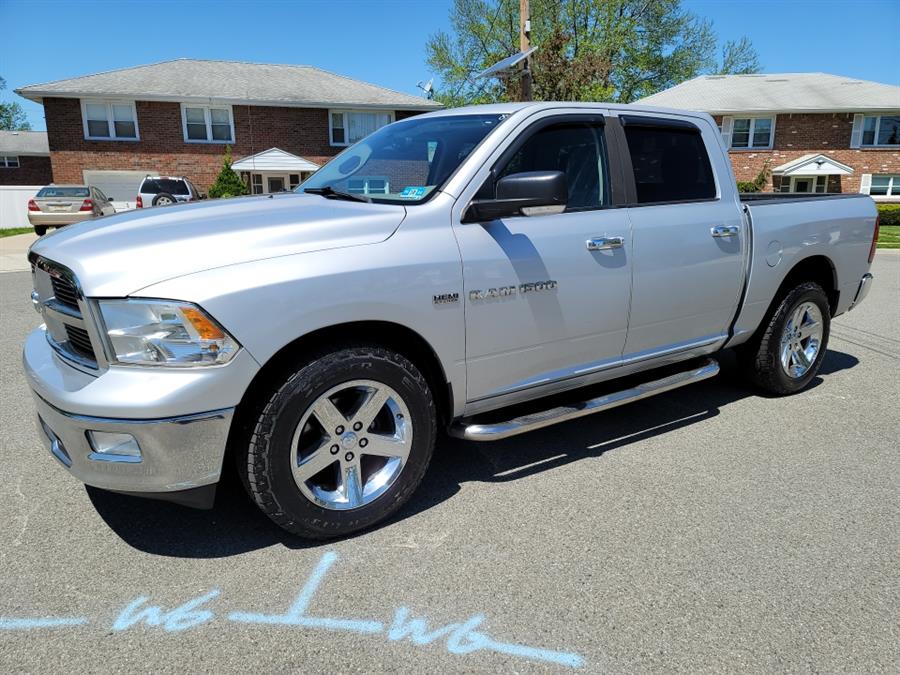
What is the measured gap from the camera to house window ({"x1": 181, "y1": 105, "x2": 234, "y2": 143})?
2581 centimetres

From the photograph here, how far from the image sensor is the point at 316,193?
3768mm

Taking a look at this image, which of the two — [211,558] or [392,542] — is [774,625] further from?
[211,558]

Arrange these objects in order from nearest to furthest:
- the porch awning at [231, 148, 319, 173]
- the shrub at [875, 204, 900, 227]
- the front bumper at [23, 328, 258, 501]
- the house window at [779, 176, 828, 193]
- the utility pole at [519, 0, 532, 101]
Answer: the front bumper at [23, 328, 258, 501] < the utility pole at [519, 0, 532, 101] < the porch awning at [231, 148, 319, 173] < the shrub at [875, 204, 900, 227] < the house window at [779, 176, 828, 193]

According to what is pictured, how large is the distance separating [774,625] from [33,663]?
2.63 meters

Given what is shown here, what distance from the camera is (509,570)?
8.98 feet

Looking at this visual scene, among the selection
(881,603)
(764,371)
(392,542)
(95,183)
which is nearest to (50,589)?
(392,542)

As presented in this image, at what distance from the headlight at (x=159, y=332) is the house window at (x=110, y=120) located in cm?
2648

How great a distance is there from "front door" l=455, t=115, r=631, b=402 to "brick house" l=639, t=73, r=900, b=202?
30.5 meters

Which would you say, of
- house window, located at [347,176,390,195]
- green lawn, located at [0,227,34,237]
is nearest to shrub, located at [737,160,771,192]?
green lawn, located at [0,227,34,237]

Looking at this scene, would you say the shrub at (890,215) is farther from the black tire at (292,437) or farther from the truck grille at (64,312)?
the truck grille at (64,312)

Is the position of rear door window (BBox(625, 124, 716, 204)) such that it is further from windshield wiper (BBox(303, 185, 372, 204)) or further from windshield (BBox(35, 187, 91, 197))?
windshield (BBox(35, 187, 91, 197))

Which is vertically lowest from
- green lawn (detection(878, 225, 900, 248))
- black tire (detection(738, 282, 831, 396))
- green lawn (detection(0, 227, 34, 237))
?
green lawn (detection(878, 225, 900, 248))

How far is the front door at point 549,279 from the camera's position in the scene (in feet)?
10.2

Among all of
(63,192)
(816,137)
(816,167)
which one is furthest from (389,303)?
(816,137)
